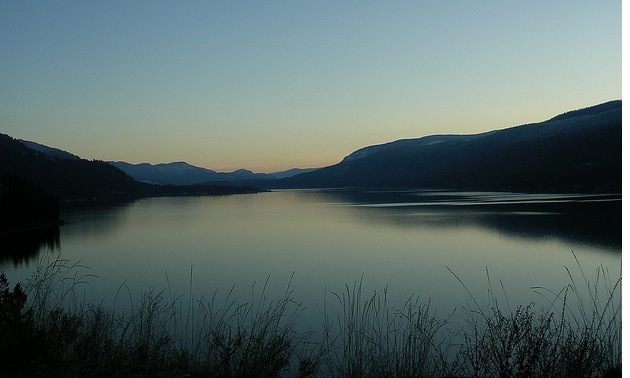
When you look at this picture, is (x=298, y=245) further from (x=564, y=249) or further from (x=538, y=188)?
(x=538, y=188)

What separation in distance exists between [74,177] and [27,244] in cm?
11715

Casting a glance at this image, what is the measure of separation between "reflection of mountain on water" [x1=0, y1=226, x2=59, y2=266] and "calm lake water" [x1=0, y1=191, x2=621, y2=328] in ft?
1.57

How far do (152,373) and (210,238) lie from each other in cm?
3756

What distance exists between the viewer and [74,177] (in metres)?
152

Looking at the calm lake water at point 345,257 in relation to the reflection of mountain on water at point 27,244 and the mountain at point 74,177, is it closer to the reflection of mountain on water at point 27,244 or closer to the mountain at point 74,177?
the reflection of mountain on water at point 27,244

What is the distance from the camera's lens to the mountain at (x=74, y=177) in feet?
457

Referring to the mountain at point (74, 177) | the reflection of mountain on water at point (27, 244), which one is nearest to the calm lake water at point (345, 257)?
the reflection of mountain on water at point (27, 244)

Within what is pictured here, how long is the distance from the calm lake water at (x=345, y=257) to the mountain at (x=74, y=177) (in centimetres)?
9729

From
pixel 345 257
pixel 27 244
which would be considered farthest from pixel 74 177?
pixel 345 257

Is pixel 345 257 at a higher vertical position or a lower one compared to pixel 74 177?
lower

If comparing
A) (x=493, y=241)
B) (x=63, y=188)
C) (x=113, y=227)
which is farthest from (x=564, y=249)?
(x=63, y=188)

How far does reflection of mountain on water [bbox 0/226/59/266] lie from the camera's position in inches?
1415

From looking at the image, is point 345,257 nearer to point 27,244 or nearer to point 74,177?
point 27,244

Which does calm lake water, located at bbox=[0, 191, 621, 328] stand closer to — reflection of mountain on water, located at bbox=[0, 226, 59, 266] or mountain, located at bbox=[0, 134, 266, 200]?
reflection of mountain on water, located at bbox=[0, 226, 59, 266]
